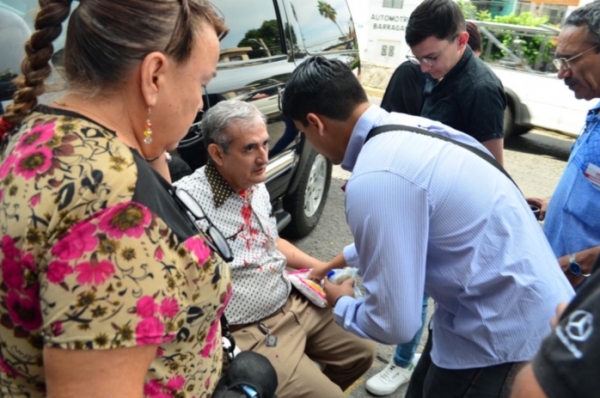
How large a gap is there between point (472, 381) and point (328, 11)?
11.9 feet

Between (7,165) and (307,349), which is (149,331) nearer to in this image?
(7,165)

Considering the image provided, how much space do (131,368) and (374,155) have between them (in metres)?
0.88

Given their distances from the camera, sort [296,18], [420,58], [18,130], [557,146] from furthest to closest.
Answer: [557,146] < [296,18] < [420,58] < [18,130]

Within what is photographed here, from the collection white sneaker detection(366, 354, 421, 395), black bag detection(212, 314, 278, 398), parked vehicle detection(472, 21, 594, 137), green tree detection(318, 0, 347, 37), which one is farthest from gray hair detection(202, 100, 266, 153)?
parked vehicle detection(472, 21, 594, 137)

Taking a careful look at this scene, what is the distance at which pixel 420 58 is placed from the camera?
2.82 metres

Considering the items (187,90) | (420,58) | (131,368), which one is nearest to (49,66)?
(187,90)

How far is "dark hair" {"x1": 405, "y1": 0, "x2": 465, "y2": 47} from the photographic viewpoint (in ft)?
8.80

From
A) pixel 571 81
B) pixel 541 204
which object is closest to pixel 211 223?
pixel 571 81

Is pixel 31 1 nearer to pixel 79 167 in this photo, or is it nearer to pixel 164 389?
pixel 79 167

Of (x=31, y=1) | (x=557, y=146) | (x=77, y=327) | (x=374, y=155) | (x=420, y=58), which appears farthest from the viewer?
(x=557, y=146)

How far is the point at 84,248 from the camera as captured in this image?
31.2 inches

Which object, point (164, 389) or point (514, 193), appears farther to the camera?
point (514, 193)

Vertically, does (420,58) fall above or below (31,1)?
below

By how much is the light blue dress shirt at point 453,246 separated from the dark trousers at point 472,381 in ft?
0.12
